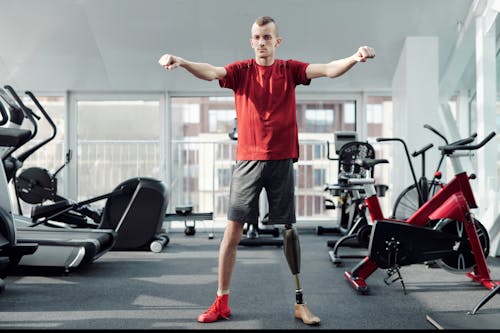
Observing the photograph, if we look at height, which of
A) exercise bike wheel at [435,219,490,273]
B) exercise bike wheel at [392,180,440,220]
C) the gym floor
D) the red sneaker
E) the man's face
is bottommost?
the gym floor

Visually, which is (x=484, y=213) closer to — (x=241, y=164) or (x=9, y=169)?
(x=241, y=164)

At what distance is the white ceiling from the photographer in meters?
5.02

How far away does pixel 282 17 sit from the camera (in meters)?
5.16

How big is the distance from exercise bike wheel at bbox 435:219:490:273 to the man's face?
1.52 meters

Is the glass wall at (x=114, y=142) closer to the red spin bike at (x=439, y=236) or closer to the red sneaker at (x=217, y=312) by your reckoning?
the red spin bike at (x=439, y=236)

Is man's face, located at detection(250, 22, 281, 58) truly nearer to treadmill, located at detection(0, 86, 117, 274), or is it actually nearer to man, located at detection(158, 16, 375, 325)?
man, located at detection(158, 16, 375, 325)

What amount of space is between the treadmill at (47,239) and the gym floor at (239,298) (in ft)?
0.32

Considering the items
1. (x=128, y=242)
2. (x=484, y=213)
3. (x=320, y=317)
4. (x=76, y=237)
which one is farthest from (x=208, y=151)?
(x=320, y=317)

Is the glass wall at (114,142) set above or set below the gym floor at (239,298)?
above

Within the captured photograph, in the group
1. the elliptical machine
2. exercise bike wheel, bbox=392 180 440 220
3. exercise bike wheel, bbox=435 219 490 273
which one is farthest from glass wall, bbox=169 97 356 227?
exercise bike wheel, bbox=435 219 490 273

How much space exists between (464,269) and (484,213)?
1472 mm

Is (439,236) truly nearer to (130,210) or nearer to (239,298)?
(239,298)

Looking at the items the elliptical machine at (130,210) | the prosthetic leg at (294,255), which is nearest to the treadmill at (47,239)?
the elliptical machine at (130,210)

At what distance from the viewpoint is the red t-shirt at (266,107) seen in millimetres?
2369
